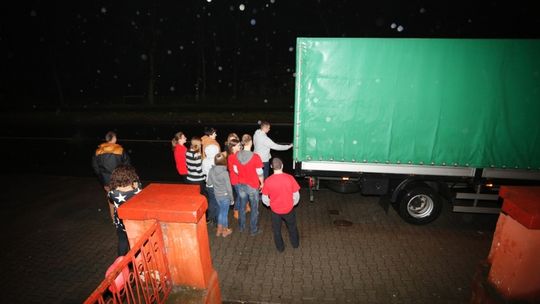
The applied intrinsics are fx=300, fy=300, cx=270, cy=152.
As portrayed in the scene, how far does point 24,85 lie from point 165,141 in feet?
102

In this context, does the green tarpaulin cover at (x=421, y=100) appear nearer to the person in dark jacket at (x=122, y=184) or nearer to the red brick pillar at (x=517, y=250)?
the red brick pillar at (x=517, y=250)

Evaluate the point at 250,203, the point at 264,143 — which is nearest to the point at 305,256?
the point at 250,203

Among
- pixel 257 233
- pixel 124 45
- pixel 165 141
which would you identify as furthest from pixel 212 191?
pixel 124 45

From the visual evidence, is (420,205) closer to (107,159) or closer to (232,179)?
(232,179)

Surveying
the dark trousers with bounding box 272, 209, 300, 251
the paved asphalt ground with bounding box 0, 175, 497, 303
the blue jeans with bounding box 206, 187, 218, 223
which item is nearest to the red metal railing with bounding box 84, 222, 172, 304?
the paved asphalt ground with bounding box 0, 175, 497, 303

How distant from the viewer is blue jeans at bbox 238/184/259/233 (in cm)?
600

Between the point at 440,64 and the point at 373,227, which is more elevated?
the point at 440,64

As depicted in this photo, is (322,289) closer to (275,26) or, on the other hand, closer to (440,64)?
(440,64)

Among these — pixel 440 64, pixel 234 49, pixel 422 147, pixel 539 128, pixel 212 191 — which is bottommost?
pixel 212 191

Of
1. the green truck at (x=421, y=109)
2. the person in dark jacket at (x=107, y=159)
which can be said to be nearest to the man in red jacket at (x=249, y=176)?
the green truck at (x=421, y=109)

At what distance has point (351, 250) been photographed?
5.75 m

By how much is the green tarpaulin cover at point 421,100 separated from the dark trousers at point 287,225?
5.08ft

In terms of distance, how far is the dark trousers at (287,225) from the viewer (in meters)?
5.45

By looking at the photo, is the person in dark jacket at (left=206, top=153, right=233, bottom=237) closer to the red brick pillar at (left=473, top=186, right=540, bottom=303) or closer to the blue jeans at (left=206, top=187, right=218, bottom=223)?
the blue jeans at (left=206, top=187, right=218, bottom=223)
